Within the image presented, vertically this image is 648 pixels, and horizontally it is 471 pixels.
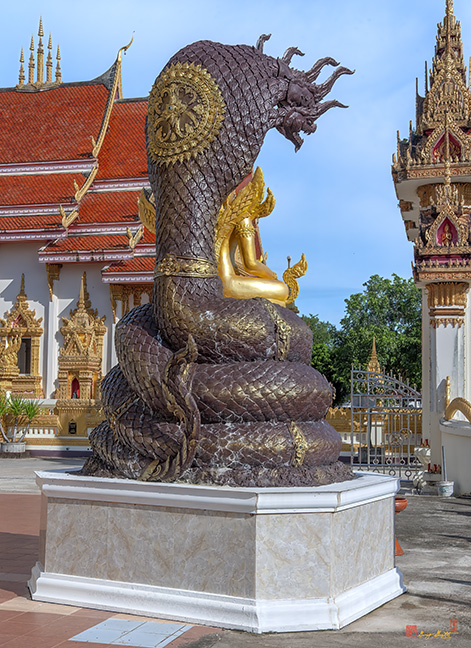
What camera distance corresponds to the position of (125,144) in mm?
27516

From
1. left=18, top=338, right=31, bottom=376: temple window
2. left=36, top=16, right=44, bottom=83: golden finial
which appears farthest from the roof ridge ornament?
left=18, top=338, right=31, bottom=376: temple window

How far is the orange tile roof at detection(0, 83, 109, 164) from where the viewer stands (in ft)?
89.8

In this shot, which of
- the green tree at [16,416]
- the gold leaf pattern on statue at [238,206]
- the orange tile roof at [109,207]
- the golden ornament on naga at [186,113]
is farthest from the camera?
the orange tile roof at [109,207]

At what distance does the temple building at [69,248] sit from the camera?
24.3 m

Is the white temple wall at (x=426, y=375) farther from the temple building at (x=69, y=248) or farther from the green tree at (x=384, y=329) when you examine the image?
the green tree at (x=384, y=329)

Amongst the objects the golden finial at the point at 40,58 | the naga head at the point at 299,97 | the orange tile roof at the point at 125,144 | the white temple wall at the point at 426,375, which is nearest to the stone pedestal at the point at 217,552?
the naga head at the point at 299,97

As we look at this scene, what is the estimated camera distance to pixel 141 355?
4.69 metres

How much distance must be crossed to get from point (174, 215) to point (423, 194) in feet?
34.4

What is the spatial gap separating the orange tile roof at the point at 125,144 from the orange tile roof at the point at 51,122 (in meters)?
0.60

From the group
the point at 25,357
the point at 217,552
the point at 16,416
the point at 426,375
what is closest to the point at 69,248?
the point at 25,357

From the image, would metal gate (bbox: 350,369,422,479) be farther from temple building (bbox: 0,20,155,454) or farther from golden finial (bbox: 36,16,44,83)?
golden finial (bbox: 36,16,44,83)

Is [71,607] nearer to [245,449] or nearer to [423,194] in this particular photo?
[245,449]

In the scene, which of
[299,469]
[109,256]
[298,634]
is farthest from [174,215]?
[109,256]

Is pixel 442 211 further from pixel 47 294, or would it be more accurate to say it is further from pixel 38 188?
pixel 38 188
